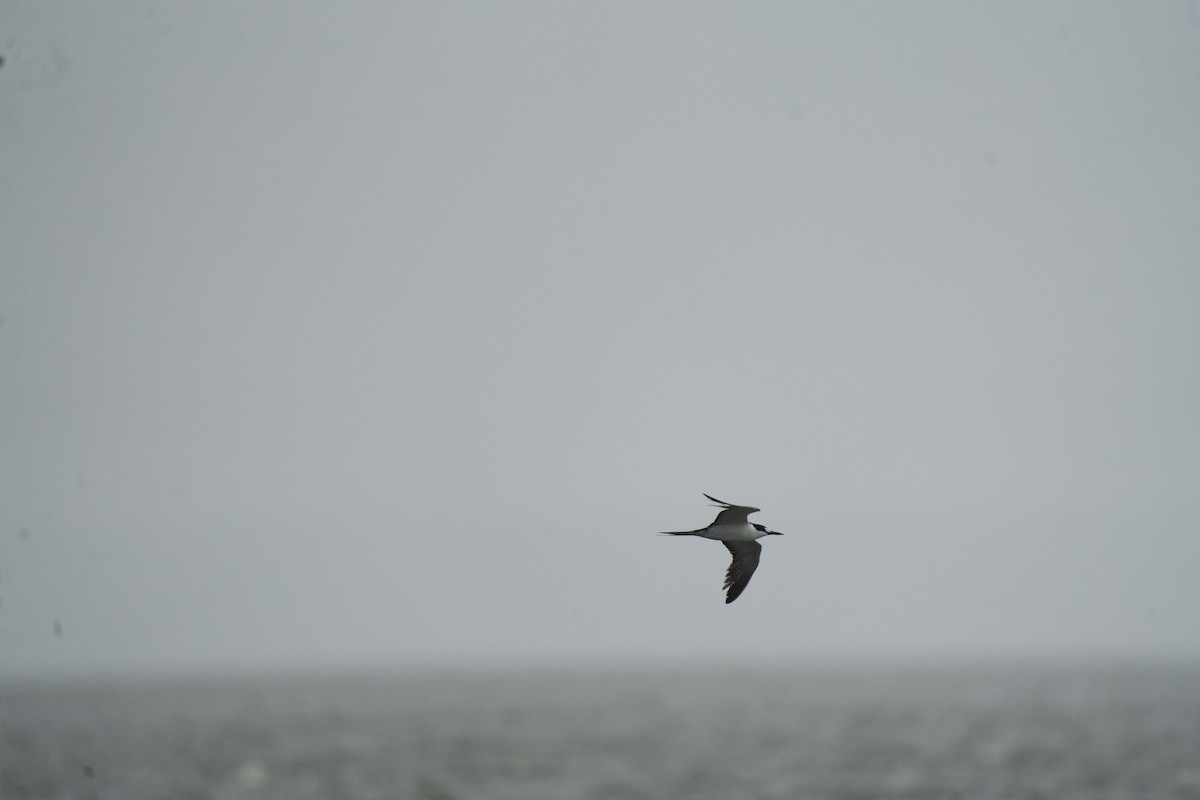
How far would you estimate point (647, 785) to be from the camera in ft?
213

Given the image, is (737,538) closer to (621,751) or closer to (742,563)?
(742,563)

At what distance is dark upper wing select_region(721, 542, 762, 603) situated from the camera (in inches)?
271

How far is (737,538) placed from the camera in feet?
21.6

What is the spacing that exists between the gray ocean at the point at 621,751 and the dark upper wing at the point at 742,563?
186 ft

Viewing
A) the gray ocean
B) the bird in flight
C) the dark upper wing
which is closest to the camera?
the bird in flight

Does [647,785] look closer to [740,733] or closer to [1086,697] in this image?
[740,733]

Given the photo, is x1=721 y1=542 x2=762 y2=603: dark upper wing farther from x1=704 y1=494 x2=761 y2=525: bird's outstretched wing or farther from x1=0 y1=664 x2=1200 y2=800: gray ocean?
x1=0 y1=664 x2=1200 y2=800: gray ocean

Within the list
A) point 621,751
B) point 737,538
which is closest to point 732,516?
point 737,538

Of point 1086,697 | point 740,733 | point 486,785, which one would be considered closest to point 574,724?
point 740,733

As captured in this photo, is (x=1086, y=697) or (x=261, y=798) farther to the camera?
(x=1086, y=697)

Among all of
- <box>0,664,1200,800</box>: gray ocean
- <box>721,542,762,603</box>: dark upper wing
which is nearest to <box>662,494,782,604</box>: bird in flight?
<box>721,542,762,603</box>: dark upper wing

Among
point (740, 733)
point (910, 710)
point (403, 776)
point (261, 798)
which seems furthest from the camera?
point (910, 710)

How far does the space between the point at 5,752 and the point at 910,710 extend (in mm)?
95881

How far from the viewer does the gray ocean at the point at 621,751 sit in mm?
63500
